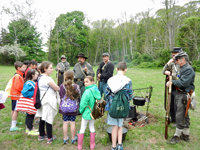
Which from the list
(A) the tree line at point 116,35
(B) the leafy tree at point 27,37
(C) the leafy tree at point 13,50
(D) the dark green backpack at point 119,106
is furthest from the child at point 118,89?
(B) the leafy tree at point 27,37

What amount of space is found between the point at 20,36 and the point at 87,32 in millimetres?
17946

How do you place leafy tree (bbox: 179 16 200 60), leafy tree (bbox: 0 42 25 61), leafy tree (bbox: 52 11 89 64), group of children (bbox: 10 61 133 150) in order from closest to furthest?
group of children (bbox: 10 61 133 150) → leafy tree (bbox: 179 16 200 60) → leafy tree (bbox: 0 42 25 61) → leafy tree (bbox: 52 11 89 64)

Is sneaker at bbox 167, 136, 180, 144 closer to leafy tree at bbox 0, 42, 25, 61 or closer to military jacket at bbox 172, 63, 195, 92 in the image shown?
military jacket at bbox 172, 63, 195, 92

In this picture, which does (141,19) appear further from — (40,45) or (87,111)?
(87,111)

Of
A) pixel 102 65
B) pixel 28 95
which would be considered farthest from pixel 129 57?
pixel 28 95

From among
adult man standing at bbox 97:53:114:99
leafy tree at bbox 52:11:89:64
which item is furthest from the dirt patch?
leafy tree at bbox 52:11:89:64

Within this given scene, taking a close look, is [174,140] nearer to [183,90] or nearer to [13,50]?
[183,90]

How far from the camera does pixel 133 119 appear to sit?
468cm

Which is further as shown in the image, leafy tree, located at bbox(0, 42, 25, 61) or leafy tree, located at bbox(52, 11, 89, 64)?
leafy tree, located at bbox(52, 11, 89, 64)

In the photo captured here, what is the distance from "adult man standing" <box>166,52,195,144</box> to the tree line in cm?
2004

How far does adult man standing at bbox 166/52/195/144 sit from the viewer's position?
323 cm

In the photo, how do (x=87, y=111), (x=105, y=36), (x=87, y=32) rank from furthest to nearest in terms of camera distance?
1. (x=105, y=36)
2. (x=87, y=32)
3. (x=87, y=111)

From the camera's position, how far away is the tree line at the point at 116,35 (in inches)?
859

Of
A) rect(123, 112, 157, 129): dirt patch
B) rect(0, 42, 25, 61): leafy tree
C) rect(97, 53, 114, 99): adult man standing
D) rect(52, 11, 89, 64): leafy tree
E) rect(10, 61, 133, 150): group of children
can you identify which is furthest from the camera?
rect(52, 11, 89, 64): leafy tree
